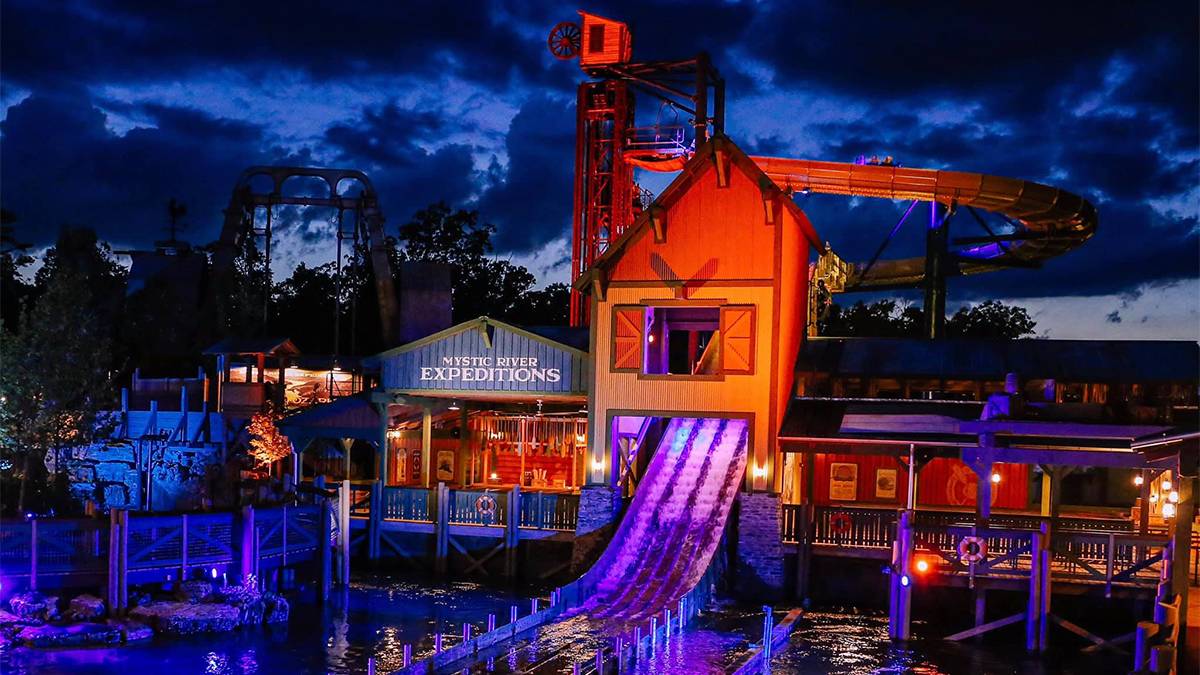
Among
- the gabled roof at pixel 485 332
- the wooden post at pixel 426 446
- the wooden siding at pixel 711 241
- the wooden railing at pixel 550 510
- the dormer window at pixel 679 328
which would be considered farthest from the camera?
the wooden post at pixel 426 446

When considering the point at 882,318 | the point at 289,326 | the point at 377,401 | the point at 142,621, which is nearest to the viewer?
the point at 142,621

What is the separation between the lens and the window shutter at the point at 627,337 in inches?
1287

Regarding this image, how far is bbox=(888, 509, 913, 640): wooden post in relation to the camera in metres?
25.9

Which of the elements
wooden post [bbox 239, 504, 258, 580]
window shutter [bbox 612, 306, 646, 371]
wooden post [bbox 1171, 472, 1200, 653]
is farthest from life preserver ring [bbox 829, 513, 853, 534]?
wooden post [bbox 239, 504, 258, 580]

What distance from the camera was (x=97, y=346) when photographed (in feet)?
119

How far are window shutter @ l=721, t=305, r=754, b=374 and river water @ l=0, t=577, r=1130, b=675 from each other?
6452mm

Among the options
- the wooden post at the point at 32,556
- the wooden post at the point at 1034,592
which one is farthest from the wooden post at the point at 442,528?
the wooden post at the point at 1034,592

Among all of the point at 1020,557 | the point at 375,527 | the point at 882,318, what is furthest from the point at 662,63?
the point at 882,318

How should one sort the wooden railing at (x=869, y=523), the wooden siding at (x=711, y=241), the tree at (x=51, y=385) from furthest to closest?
the tree at (x=51, y=385) < the wooden siding at (x=711, y=241) < the wooden railing at (x=869, y=523)

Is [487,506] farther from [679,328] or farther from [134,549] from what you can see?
[134,549]

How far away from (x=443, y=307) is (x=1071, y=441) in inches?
1089

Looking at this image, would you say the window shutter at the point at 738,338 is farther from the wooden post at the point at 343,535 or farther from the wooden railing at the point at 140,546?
the wooden railing at the point at 140,546

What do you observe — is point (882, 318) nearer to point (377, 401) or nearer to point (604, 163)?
point (604, 163)

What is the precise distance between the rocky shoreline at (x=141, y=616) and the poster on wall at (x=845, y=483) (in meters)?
17.9
